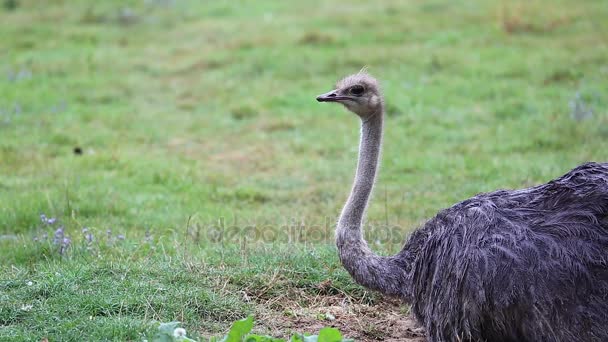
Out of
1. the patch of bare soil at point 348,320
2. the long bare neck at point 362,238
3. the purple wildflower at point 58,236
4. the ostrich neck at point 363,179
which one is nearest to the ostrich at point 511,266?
the long bare neck at point 362,238

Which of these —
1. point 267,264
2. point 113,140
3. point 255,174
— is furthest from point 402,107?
point 267,264

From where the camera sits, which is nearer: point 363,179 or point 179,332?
point 179,332

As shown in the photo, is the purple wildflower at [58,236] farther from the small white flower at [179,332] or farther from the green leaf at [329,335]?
the green leaf at [329,335]

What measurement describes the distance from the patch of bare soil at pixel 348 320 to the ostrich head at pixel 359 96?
3.88ft

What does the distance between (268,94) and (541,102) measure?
3537mm

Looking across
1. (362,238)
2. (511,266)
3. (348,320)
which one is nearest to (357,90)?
(362,238)

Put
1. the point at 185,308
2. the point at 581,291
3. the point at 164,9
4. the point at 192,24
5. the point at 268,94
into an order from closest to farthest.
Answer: the point at 581,291
the point at 185,308
the point at 268,94
the point at 192,24
the point at 164,9

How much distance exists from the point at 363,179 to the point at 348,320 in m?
0.85

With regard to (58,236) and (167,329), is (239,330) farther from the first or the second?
(58,236)

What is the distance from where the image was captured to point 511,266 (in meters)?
4.59

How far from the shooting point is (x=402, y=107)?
38.2 feet

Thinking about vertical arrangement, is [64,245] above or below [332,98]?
below

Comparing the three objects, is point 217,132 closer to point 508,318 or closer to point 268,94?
point 268,94

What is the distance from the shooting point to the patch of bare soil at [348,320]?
5.41 metres
